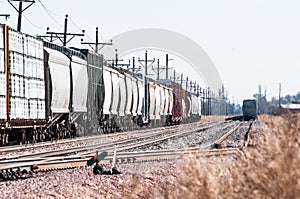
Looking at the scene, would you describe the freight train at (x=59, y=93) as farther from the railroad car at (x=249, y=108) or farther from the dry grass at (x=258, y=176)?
the railroad car at (x=249, y=108)

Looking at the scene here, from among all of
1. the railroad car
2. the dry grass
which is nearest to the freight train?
the dry grass

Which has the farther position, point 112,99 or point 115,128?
point 115,128

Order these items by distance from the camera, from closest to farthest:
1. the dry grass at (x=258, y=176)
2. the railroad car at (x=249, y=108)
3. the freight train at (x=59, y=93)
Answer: the dry grass at (x=258, y=176) → the freight train at (x=59, y=93) → the railroad car at (x=249, y=108)

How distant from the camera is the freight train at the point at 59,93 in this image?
20.8 metres

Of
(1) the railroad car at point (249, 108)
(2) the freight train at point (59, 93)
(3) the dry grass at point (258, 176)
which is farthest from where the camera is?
(1) the railroad car at point (249, 108)

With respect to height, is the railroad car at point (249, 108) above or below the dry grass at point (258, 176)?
above

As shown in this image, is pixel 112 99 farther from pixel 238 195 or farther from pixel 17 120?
pixel 238 195

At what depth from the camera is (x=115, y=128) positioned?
4094 centimetres

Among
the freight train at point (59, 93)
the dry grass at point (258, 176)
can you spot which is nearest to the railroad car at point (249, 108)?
the freight train at point (59, 93)

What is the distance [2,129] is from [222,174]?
562 inches

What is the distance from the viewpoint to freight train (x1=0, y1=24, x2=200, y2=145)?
2084 cm

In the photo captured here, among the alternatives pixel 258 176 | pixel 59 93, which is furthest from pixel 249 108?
pixel 258 176

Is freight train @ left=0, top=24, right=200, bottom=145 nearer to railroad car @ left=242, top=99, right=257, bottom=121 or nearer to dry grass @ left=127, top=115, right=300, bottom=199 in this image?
dry grass @ left=127, top=115, right=300, bottom=199

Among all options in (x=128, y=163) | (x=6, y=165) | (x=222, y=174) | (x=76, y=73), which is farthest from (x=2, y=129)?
(x=222, y=174)
